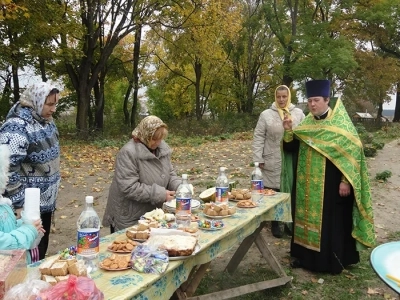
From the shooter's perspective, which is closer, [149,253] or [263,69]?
[149,253]

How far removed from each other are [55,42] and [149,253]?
16729mm

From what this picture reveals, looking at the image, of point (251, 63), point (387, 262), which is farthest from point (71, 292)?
point (251, 63)

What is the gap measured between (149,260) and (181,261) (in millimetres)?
257

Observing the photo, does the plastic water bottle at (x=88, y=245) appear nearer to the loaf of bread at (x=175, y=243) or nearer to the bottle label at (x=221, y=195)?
the loaf of bread at (x=175, y=243)

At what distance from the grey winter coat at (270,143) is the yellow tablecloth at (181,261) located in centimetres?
142

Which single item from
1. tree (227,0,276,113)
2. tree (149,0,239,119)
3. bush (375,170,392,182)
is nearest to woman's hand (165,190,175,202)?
bush (375,170,392,182)

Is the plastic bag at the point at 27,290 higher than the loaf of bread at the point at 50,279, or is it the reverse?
the plastic bag at the point at 27,290

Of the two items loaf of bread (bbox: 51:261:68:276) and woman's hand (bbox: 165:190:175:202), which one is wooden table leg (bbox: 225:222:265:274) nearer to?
woman's hand (bbox: 165:190:175:202)

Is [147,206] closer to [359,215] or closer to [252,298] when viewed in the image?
[252,298]

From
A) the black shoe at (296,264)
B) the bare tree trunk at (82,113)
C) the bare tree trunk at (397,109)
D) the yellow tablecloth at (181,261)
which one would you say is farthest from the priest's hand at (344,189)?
the bare tree trunk at (397,109)

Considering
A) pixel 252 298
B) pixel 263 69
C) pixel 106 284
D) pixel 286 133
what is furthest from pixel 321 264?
pixel 263 69

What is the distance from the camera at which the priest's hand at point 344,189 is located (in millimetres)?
4574

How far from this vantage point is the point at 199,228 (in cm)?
304

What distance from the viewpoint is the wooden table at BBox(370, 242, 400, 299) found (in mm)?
1534
